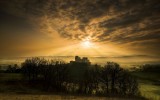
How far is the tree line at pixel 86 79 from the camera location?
3845 inches

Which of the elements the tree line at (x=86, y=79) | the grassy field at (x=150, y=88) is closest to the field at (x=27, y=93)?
the grassy field at (x=150, y=88)

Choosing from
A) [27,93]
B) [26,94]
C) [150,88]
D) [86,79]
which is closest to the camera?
[26,94]

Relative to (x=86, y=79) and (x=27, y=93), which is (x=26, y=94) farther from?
(x=86, y=79)

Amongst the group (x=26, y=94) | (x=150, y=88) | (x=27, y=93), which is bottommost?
(x=150, y=88)

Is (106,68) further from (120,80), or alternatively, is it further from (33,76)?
(33,76)

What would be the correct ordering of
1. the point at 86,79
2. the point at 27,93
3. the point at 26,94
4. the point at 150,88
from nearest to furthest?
the point at 26,94 → the point at 27,93 → the point at 86,79 → the point at 150,88

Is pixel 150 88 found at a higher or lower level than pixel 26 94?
lower

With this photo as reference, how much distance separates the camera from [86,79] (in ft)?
344

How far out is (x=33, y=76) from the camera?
122 metres

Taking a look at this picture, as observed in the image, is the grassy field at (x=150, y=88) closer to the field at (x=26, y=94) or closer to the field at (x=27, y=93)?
the field at (x=27, y=93)

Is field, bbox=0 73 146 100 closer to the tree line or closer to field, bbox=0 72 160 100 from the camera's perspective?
field, bbox=0 72 160 100

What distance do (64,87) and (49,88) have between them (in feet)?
24.4

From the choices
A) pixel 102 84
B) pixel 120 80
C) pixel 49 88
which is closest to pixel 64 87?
pixel 49 88

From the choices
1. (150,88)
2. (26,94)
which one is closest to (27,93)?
(26,94)
